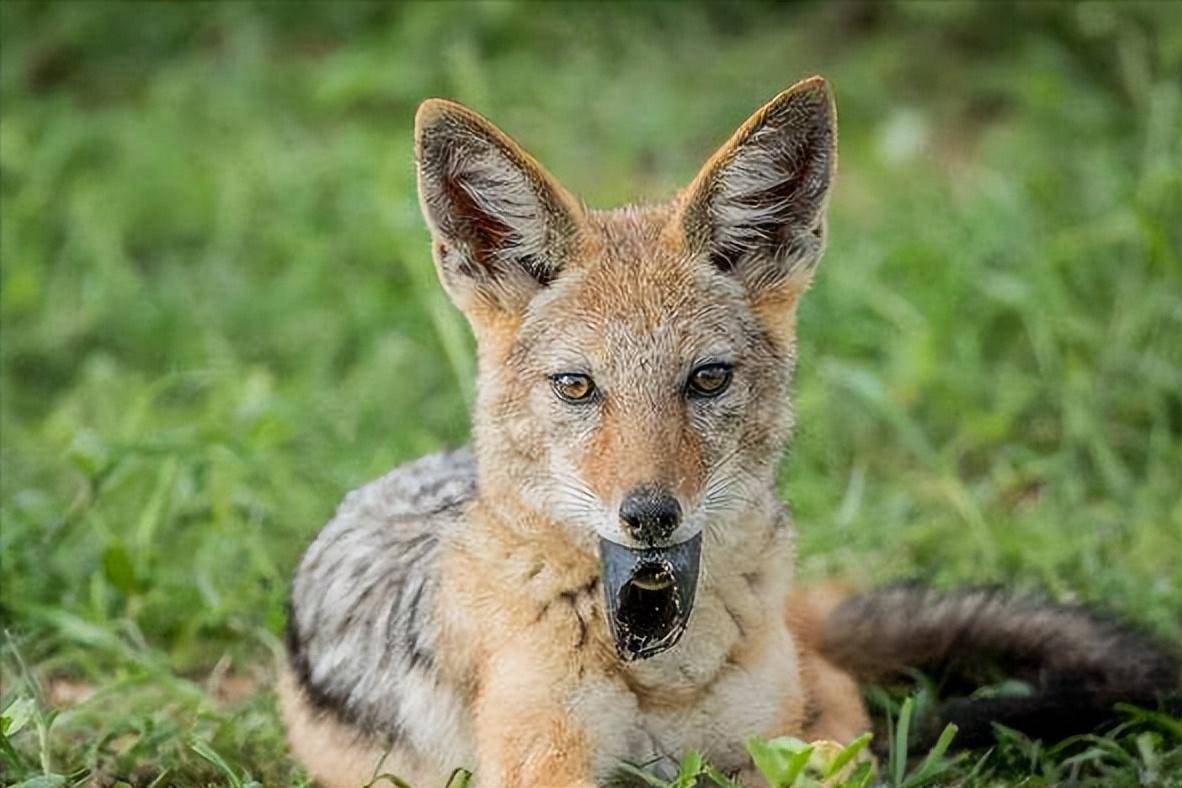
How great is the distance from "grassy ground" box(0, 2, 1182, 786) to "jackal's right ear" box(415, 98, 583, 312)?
136 centimetres

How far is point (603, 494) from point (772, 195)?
1003 millimetres

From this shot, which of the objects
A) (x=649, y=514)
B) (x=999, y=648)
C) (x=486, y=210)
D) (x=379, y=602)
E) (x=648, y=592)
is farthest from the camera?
(x=999, y=648)

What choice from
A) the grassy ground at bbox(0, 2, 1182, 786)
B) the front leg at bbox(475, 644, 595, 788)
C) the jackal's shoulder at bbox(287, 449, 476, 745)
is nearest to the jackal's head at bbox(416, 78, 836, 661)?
the front leg at bbox(475, 644, 595, 788)

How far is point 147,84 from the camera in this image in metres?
11.1

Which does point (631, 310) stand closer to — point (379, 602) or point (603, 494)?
point (603, 494)

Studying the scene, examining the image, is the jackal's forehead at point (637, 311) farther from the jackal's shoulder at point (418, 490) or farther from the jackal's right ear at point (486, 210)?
the jackal's shoulder at point (418, 490)

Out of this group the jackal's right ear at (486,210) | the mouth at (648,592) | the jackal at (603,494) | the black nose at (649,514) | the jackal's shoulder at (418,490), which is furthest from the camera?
the jackal's shoulder at (418,490)

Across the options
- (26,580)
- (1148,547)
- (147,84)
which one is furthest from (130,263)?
(1148,547)

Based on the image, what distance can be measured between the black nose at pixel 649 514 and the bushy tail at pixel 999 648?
151 cm


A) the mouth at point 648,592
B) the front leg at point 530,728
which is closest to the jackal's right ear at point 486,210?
the mouth at point 648,592

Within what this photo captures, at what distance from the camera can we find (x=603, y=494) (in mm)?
4445

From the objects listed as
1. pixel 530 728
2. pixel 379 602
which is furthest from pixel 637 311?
pixel 379 602

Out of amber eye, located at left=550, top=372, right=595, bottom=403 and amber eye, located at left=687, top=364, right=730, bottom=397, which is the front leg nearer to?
amber eye, located at left=550, top=372, right=595, bottom=403

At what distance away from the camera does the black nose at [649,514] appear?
4324 millimetres
